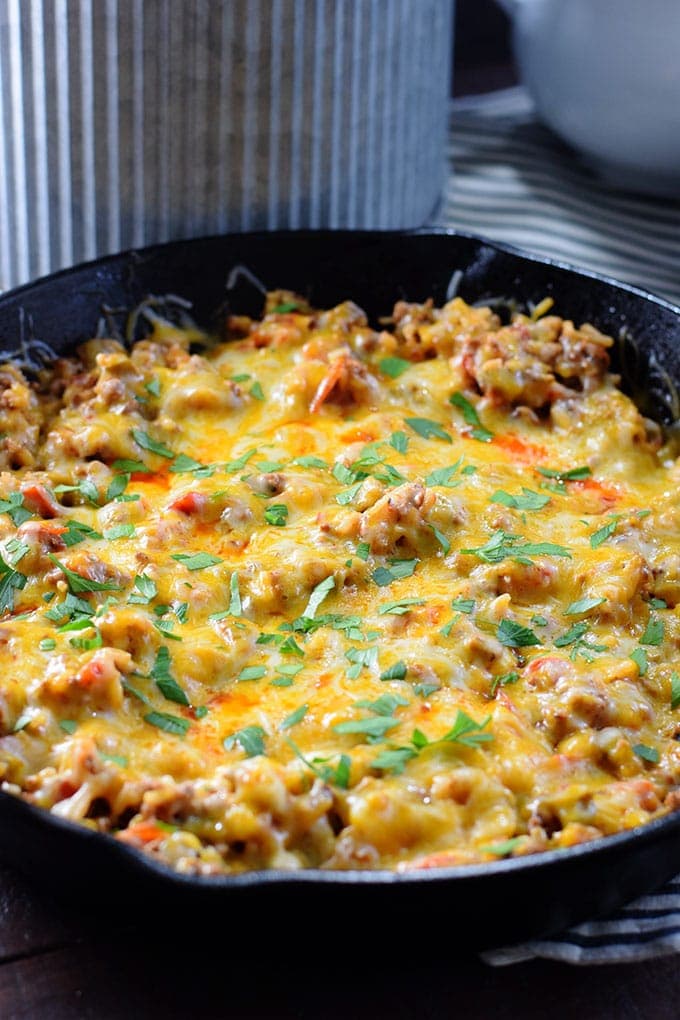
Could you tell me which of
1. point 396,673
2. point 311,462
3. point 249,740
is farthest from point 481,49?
point 249,740

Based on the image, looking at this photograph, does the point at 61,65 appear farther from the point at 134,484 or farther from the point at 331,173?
the point at 134,484

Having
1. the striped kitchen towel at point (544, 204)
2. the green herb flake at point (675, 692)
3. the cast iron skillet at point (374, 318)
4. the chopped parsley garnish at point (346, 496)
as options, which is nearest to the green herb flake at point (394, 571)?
the chopped parsley garnish at point (346, 496)

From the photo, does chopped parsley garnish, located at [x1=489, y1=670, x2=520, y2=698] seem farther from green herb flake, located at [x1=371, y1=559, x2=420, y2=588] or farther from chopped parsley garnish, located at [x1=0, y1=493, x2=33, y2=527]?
chopped parsley garnish, located at [x1=0, y1=493, x2=33, y2=527]

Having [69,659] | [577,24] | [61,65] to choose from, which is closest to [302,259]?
[61,65]

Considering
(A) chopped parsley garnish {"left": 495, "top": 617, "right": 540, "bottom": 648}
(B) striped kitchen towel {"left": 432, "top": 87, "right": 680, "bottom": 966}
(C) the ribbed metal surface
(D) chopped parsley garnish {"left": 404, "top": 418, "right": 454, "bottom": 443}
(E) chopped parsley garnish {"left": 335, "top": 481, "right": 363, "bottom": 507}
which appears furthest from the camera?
(B) striped kitchen towel {"left": 432, "top": 87, "right": 680, "bottom": 966}

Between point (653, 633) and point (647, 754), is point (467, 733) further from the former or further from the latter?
point (653, 633)

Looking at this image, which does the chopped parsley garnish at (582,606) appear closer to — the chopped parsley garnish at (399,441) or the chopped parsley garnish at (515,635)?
the chopped parsley garnish at (515,635)

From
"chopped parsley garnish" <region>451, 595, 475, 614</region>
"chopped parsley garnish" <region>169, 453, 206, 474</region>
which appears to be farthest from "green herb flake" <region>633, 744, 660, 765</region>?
"chopped parsley garnish" <region>169, 453, 206, 474</region>
